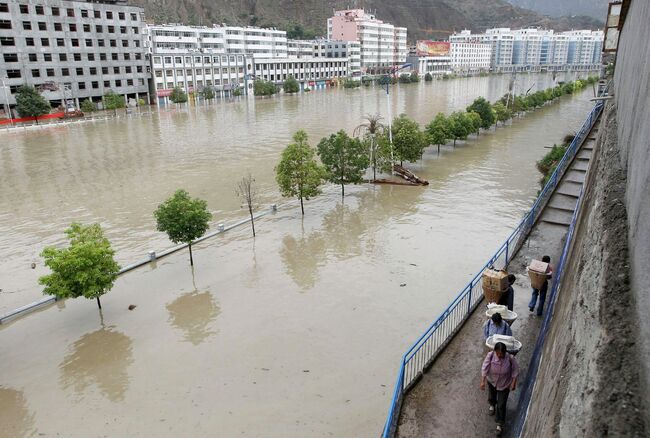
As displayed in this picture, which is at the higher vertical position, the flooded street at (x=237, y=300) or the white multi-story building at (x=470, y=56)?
the white multi-story building at (x=470, y=56)

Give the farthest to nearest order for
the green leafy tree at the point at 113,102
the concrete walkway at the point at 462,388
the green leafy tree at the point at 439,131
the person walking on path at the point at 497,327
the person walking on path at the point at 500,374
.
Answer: the green leafy tree at the point at 113,102 → the green leafy tree at the point at 439,131 → the person walking on path at the point at 497,327 → the concrete walkway at the point at 462,388 → the person walking on path at the point at 500,374

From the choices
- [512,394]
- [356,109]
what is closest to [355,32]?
[356,109]

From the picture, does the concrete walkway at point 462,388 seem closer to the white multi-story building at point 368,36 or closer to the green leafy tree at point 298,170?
the green leafy tree at point 298,170

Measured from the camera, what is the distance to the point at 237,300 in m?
12.9

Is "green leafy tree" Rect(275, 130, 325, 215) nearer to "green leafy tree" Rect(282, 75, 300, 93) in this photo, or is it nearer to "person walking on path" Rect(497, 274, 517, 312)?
"person walking on path" Rect(497, 274, 517, 312)

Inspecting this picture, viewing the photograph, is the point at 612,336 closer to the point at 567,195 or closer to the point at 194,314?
the point at 194,314

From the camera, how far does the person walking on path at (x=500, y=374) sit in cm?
568

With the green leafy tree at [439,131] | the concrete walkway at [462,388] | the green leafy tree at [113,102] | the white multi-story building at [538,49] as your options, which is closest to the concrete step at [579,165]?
the concrete walkway at [462,388]

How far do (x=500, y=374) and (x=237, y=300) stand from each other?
333 inches

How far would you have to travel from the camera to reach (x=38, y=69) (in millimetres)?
50031

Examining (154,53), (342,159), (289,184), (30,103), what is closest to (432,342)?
(289,184)

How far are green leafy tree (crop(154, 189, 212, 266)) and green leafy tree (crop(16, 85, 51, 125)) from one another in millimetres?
40224

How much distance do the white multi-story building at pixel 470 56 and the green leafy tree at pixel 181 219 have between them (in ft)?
448

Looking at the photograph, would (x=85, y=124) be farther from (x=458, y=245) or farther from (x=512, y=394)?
(x=512, y=394)
